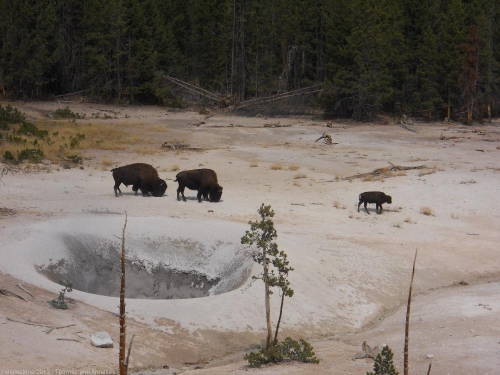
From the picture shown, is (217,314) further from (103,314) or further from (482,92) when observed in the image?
(482,92)

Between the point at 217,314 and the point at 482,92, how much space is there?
1761 inches

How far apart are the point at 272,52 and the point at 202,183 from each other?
134 ft

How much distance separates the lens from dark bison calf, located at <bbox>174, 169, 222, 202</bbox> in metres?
23.9

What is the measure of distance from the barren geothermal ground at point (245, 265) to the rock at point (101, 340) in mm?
136

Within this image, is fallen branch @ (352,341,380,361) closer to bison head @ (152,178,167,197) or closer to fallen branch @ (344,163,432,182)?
bison head @ (152,178,167,197)

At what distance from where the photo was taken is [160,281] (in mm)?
16484

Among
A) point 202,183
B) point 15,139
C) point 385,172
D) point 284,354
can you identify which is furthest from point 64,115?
point 284,354

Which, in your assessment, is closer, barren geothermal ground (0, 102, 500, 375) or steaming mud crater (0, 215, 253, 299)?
barren geothermal ground (0, 102, 500, 375)

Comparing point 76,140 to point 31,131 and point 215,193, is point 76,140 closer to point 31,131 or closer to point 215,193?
point 31,131

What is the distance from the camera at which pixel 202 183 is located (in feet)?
78.6

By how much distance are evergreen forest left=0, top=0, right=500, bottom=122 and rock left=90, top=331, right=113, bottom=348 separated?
41476 millimetres

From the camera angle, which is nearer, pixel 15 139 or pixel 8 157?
pixel 8 157

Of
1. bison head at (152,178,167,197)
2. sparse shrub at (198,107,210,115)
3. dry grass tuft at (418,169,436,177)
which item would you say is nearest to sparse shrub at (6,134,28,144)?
bison head at (152,178,167,197)

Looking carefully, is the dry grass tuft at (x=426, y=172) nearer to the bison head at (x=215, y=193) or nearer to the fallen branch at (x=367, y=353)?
the bison head at (x=215, y=193)
